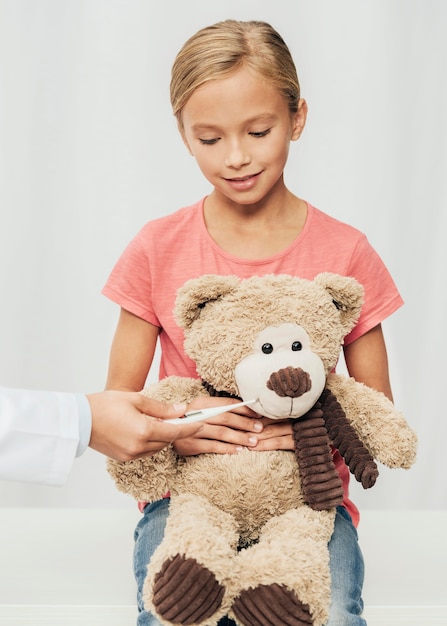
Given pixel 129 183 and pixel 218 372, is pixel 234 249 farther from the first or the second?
pixel 129 183

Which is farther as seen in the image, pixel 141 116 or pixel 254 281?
pixel 141 116

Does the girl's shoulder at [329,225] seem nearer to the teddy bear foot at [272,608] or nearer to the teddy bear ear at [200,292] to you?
the teddy bear ear at [200,292]

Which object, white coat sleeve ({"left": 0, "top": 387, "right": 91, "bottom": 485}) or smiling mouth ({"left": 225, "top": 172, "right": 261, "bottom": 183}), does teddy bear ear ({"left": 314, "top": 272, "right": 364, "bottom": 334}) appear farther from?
white coat sleeve ({"left": 0, "top": 387, "right": 91, "bottom": 485})

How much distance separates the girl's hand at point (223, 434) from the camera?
126cm

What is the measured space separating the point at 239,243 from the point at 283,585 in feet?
1.81

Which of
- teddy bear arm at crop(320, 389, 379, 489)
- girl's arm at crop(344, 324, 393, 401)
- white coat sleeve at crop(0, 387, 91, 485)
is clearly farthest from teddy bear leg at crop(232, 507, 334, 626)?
girl's arm at crop(344, 324, 393, 401)

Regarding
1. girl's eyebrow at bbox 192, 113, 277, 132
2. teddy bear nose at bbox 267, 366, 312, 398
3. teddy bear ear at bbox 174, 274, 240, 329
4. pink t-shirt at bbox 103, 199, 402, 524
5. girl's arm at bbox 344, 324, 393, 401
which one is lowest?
teddy bear nose at bbox 267, 366, 312, 398

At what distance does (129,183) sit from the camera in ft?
6.97

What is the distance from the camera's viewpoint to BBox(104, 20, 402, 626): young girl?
1.28m

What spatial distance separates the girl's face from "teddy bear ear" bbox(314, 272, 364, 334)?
186 millimetres

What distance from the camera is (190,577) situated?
3.47 ft

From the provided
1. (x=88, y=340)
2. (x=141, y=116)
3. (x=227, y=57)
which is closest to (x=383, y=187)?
(x=141, y=116)

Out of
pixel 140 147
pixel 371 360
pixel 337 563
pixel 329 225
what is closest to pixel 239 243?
pixel 329 225

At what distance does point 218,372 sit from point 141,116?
3.44 ft
